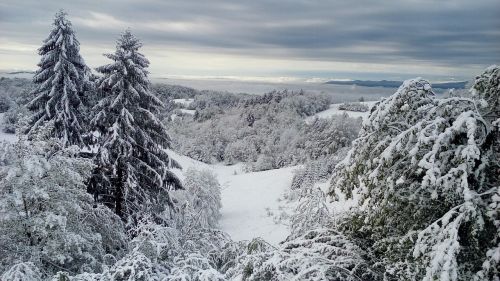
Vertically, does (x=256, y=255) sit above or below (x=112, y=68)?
below

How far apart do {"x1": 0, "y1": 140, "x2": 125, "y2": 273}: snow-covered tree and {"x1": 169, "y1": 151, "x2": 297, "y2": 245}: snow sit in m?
14.1

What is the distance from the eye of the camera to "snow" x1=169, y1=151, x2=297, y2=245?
2825cm

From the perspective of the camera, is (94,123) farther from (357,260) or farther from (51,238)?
(357,260)

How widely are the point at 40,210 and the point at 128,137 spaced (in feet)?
18.2

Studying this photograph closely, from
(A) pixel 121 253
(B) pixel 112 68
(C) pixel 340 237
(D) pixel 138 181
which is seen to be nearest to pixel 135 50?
(B) pixel 112 68

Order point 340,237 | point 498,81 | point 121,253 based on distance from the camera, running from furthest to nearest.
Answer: point 121,253, point 340,237, point 498,81

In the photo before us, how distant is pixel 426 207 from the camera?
5047 mm

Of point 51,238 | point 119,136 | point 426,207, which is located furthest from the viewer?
point 119,136

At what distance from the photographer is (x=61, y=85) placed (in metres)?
15.7

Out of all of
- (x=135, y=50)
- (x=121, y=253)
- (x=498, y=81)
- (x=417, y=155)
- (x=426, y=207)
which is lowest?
(x=121, y=253)

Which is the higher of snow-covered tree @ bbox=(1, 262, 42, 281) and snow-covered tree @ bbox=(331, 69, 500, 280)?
snow-covered tree @ bbox=(331, 69, 500, 280)

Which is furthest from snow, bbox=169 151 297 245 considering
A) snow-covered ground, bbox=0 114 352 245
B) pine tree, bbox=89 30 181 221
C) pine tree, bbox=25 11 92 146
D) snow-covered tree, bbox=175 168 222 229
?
pine tree, bbox=25 11 92 146

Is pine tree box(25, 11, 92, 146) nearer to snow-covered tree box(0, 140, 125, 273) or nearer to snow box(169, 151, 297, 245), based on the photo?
snow-covered tree box(0, 140, 125, 273)

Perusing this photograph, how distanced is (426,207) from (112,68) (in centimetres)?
1180
